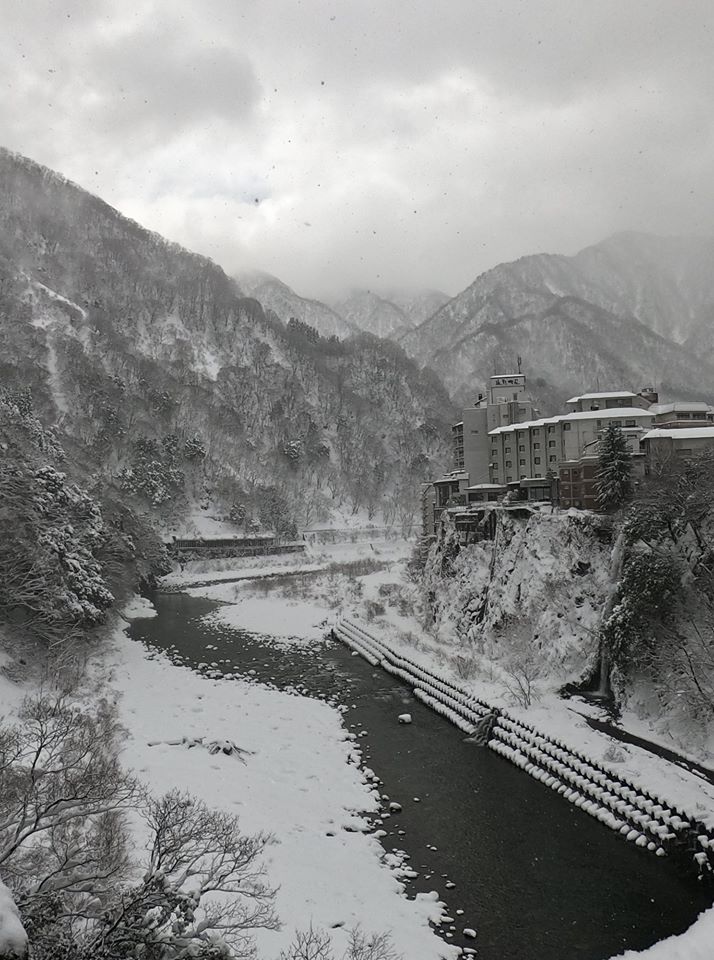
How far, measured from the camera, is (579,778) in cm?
1831

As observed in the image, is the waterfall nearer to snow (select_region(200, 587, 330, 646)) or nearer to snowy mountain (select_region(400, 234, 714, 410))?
snow (select_region(200, 587, 330, 646))

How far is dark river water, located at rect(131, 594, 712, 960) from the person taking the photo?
12.3 m

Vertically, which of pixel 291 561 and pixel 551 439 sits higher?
pixel 551 439

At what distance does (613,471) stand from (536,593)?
8.00 m

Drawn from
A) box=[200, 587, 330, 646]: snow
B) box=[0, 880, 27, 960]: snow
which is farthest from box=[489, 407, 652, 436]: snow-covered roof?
box=[0, 880, 27, 960]: snow

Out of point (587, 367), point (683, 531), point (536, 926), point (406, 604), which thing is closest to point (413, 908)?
point (536, 926)

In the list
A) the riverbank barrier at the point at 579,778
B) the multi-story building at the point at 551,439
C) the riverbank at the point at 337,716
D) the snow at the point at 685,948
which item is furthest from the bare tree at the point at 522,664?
the multi-story building at the point at 551,439

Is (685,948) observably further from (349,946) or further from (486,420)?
(486,420)

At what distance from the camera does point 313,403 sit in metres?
130

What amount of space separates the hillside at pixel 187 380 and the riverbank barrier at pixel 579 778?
6775cm

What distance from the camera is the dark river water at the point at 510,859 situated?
12312 mm

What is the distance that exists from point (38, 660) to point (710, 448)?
35.9m

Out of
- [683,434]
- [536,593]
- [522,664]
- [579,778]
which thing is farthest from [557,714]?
[683,434]

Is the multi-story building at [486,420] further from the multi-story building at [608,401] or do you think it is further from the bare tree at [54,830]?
the bare tree at [54,830]
